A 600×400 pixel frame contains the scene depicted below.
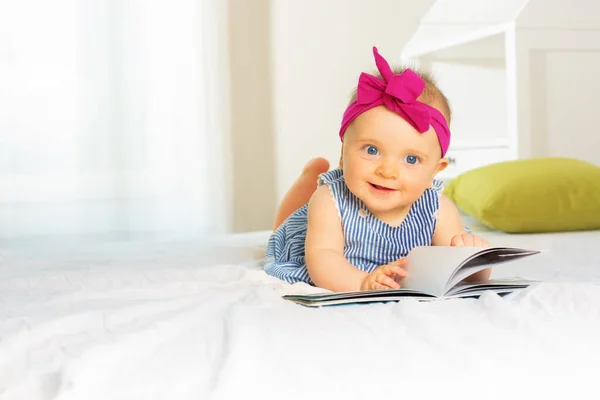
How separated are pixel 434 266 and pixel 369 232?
0.26 m

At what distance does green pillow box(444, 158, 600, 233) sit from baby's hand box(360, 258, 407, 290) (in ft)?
3.26

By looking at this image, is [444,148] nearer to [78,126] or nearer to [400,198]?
[400,198]

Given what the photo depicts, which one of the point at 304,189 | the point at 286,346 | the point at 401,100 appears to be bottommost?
the point at 286,346

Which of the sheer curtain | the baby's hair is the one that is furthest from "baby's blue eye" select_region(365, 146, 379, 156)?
the sheer curtain

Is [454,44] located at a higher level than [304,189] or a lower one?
higher

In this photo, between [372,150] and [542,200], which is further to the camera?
[542,200]

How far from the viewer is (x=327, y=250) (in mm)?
1238

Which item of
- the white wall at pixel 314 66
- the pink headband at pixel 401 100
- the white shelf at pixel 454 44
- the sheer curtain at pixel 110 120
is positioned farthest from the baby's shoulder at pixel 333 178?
the white wall at pixel 314 66

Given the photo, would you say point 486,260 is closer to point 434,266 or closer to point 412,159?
point 434,266

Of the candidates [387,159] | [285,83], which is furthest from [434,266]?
[285,83]

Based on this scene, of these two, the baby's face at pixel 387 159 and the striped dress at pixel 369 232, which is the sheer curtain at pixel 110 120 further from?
the baby's face at pixel 387 159

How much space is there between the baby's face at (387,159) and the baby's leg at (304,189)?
0.44 meters

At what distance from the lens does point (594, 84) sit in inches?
109

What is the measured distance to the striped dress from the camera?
4.25ft
